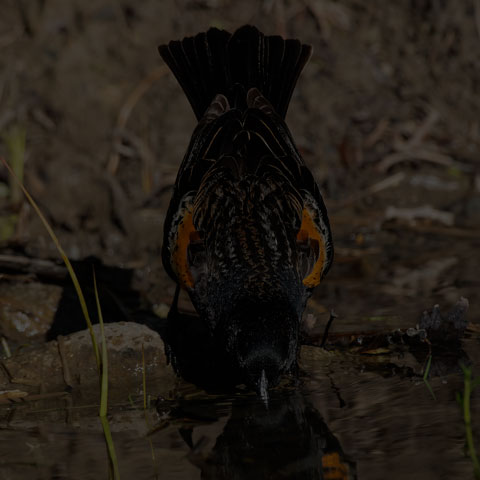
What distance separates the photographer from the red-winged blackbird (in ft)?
15.2

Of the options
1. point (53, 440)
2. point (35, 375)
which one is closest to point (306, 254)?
point (35, 375)

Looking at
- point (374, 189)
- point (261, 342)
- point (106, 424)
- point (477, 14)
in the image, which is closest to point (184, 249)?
point (261, 342)

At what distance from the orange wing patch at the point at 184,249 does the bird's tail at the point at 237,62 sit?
1.10 m

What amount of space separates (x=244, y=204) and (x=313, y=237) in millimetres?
506

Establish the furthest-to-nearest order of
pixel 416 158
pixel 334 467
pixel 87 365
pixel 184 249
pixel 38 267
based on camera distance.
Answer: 1. pixel 416 158
2. pixel 38 267
3. pixel 184 249
4. pixel 87 365
5. pixel 334 467

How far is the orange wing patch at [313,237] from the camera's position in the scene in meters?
5.37

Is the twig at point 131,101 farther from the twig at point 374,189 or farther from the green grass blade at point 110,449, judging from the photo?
the green grass blade at point 110,449

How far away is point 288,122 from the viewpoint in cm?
1000

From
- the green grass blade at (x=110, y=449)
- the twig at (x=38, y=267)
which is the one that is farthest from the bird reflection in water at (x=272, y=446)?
the twig at (x=38, y=267)

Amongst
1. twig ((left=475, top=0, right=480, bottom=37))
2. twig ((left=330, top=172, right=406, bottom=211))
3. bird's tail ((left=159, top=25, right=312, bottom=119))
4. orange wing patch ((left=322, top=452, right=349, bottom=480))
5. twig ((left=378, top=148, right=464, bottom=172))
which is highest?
twig ((left=475, top=0, right=480, bottom=37))

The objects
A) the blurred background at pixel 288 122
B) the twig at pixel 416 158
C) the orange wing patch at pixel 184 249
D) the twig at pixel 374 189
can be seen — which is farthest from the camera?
the twig at pixel 416 158

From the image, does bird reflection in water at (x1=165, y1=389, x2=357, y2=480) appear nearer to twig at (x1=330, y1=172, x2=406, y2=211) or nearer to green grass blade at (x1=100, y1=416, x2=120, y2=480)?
green grass blade at (x1=100, y1=416, x2=120, y2=480)

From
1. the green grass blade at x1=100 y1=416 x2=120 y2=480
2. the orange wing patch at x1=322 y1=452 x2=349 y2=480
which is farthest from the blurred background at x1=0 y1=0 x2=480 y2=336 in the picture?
the orange wing patch at x1=322 y1=452 x2=349 y2=480

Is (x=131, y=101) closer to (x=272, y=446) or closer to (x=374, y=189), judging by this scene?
(x=374, y=189)
